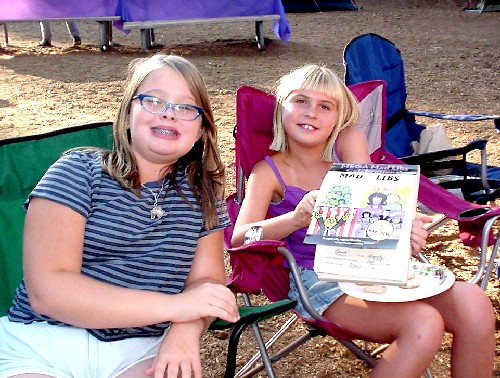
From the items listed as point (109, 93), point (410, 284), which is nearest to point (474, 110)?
point (109, 93)

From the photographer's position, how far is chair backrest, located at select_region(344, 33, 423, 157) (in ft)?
12.2

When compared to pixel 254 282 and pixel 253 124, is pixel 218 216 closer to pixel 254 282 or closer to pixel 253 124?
pixel 254 282

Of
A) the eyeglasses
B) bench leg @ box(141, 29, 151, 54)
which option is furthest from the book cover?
bench leg @ box(141, 29, 151, 54)

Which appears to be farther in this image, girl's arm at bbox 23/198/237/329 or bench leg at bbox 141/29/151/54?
bench leg at bbox 141/29/151/54

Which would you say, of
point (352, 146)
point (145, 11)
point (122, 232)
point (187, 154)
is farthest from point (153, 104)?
point (145, 11)

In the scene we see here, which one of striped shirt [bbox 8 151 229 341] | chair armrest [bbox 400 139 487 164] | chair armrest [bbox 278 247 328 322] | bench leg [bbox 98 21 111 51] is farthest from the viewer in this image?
bench leg [bbox 98 21 111 51]

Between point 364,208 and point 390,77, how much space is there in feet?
6.91

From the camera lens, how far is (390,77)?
153 inches

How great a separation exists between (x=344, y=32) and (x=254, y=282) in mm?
9718

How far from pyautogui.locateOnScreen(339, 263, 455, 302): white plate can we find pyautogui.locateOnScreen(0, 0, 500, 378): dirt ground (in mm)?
751

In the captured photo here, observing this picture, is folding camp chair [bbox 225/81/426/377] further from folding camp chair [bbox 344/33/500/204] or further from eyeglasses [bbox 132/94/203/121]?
eyeglasses [bbox 132/94/203/121]

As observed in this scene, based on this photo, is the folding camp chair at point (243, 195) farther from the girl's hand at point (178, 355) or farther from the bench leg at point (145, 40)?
the bench leg at point (145, 40)

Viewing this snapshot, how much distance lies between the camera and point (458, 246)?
3.87m

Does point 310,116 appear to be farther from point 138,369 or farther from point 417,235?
point 138,369
